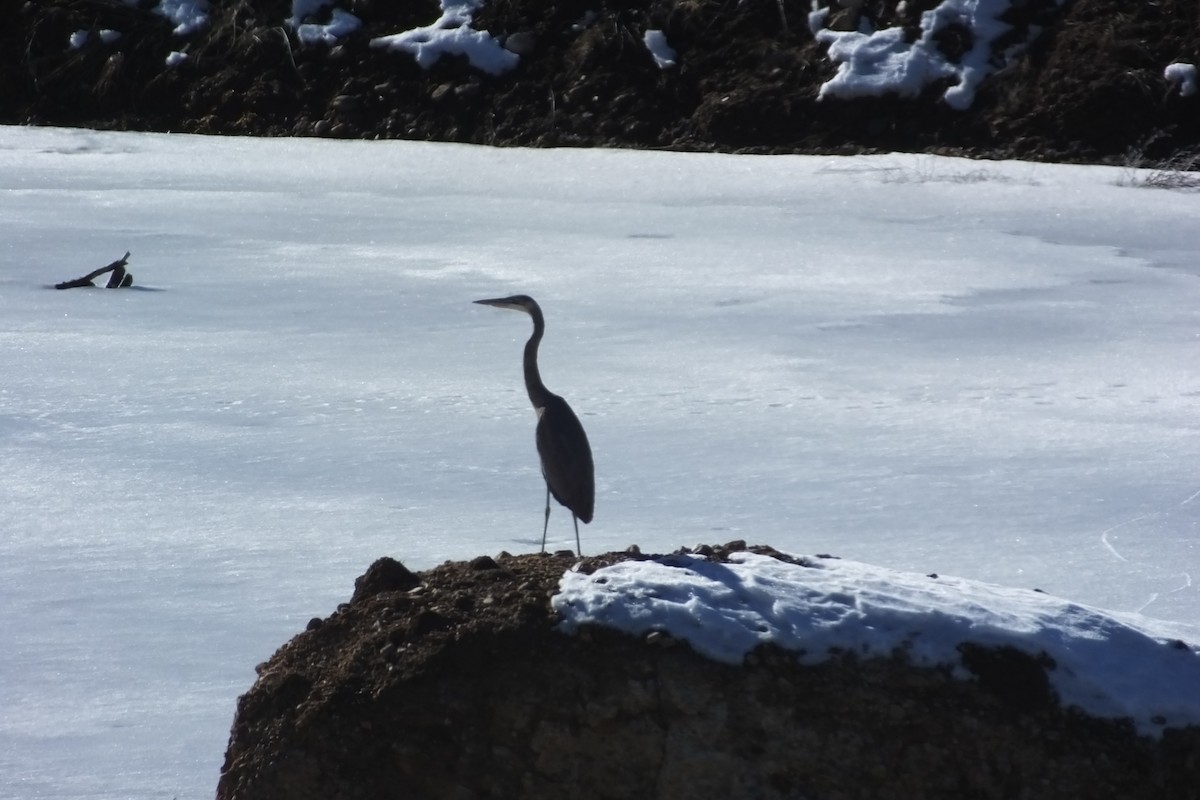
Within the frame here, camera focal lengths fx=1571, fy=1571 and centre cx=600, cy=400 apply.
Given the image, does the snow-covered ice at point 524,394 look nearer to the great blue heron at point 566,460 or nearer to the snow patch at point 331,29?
the great blue heron at point 566,460

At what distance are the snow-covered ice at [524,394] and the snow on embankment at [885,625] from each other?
0.77ft

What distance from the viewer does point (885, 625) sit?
3.09 m

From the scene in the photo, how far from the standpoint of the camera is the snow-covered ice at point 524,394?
14.7ft

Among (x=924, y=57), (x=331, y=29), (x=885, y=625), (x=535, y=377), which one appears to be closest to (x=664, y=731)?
(x=885, y=625)

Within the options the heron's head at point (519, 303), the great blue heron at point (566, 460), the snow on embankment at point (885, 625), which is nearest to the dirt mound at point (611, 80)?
the heron's head at point (519, 303)

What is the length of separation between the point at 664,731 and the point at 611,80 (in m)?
12.4

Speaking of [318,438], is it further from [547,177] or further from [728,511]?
[547,177]

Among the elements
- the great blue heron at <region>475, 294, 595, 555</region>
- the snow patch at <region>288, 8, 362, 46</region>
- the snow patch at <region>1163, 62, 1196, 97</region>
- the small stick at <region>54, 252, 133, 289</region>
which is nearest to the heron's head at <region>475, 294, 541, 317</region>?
the great blue heron at <region>475, 294, 595, 555</region>

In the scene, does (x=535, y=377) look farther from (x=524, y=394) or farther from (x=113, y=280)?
(x=113, y=280)

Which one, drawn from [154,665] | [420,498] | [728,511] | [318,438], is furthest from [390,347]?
[154,665]

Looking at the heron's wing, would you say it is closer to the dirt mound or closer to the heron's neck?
the heron's neck

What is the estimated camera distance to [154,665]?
4.03m

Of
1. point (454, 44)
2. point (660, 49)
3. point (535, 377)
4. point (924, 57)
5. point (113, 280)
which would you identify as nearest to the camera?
point (535, 377)

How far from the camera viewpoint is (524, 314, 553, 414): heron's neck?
5.07 metres
